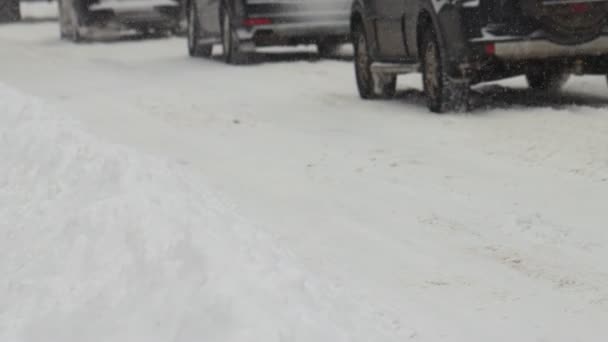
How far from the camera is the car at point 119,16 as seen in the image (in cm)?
2527

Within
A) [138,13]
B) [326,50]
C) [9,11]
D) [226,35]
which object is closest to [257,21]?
[226,35]

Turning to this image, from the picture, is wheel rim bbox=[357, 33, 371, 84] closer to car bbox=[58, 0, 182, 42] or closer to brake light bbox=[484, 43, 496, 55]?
brake light bbox=[484, 43, 496, 55]

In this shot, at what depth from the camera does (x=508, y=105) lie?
37.6ft

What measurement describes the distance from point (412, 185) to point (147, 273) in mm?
3363

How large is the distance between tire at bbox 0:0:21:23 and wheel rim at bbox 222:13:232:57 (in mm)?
21453

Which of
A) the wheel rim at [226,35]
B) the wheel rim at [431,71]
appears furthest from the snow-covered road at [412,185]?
the wheel rim at [226,35]

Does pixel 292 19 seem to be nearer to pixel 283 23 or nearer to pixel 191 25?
pixel 283 23

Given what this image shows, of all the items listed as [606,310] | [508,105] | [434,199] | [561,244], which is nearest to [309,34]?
[508,105]

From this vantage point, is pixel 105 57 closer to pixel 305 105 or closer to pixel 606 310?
pixel 305 105

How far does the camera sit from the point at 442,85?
11.1 metres

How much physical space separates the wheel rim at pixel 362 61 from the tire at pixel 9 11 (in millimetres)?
26973

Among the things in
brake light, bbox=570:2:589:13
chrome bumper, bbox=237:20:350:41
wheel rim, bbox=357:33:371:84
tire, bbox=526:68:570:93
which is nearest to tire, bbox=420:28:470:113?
brake light, bbox=570:2:589:13

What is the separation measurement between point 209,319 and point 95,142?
3558mm

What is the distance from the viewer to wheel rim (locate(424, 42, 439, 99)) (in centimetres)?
1114
